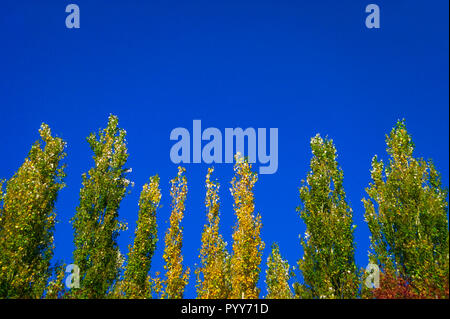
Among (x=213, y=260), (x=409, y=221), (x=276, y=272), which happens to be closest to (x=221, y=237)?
(x=213, y=260)

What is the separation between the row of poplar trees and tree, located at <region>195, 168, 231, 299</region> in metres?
0.07

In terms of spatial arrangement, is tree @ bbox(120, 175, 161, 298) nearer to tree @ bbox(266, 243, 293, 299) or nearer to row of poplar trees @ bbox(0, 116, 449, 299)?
row of poplar trees @ bbox(0, 116, 449, 299)

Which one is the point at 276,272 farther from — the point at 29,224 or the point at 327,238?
the point at 29,224

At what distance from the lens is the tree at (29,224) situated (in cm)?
1798

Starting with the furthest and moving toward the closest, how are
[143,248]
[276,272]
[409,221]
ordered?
[276,272], [143,248], [409,221]

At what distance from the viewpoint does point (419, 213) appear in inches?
757

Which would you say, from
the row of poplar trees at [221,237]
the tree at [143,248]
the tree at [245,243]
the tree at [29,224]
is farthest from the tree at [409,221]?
the tree at [29,224]

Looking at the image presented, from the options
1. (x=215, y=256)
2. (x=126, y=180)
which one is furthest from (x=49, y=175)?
(x=215, y=256)

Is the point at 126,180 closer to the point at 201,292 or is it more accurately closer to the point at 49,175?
the point at 49,175

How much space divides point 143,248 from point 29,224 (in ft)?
22.5

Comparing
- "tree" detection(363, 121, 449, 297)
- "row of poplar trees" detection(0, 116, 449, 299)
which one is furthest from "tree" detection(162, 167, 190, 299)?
"tree" detection(363, 121, 449, 297)

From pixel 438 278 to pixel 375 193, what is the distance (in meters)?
6.30

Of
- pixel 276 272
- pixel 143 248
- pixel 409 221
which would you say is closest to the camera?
pixel 409 221

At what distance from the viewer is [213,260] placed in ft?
77.4
